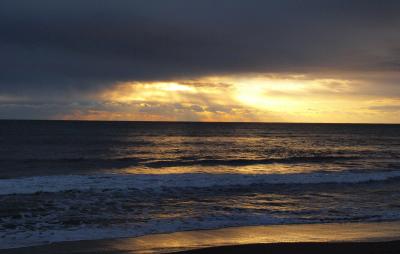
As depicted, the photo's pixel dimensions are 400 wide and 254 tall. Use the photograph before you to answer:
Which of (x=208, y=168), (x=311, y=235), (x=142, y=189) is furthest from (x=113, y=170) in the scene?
(x=311, y=235)

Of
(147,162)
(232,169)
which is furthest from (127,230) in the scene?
(147,162)

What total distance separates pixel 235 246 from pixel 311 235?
2.78 meters

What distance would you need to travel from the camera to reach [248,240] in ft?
37.8

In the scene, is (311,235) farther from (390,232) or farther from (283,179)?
(283,179)

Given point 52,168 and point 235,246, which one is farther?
point 52,168

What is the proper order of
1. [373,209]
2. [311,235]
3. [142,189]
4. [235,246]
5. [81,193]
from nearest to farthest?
[235,246] < [311,235] < [373,209] < [81,193] < [142,189]

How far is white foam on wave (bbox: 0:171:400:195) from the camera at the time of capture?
2119 centimetres

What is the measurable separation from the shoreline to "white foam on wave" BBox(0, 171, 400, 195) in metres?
9.37

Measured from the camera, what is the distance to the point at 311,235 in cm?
1216

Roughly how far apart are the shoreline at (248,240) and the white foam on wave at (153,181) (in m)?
9.37

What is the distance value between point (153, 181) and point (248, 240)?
41.9 feet

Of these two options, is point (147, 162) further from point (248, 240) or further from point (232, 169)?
point (248, 240)

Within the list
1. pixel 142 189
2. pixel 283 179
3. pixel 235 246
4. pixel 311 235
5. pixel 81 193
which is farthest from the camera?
pixel 283 179

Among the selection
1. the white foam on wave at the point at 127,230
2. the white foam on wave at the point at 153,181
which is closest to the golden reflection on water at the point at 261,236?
the white foam on wave at the point at 127,230
